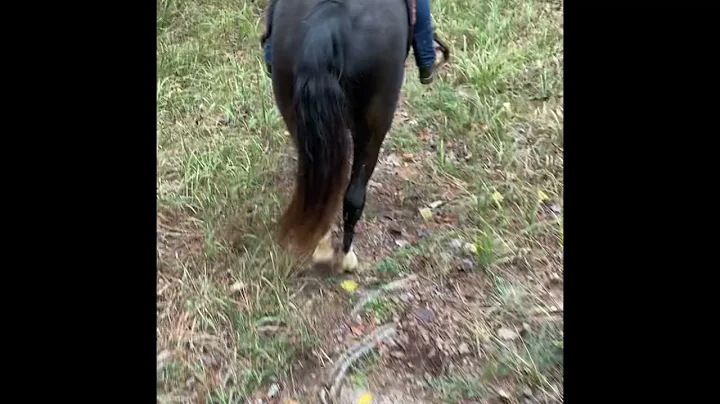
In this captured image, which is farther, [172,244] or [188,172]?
[188,172]

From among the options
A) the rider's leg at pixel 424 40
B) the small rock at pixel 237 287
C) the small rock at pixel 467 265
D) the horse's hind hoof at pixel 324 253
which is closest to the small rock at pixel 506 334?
the small rock at pixel 467 265

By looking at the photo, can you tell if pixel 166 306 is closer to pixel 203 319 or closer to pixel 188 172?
pixel 203 319

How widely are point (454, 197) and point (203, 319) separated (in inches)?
73.6

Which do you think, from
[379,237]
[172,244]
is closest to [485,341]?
[379,237]

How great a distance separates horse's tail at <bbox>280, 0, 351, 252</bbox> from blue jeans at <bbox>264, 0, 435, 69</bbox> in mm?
705

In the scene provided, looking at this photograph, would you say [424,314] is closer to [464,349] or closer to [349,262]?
[464,349]

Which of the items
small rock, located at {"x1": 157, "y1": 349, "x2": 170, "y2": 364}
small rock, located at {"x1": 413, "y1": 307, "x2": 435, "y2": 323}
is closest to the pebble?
small rock, located at {"x1": 413, "y1": 307, "x2": 435, "y2": 323}

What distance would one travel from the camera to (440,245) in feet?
11.1

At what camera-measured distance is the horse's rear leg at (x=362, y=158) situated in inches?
104

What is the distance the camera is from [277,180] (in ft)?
12.4

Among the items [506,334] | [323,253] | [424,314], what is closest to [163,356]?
[323,253]

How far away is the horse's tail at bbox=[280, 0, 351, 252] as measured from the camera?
2.24 m

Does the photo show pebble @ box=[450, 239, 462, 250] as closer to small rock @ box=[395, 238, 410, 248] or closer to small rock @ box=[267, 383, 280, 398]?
small rock @ box=[395, 238, 410, 248]

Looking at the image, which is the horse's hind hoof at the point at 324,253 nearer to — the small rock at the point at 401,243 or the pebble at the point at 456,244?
the small rock at the point at 401,243
